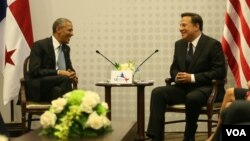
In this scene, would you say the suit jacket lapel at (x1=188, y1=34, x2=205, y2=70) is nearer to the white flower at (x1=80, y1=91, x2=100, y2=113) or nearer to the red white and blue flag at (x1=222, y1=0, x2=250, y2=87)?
the red white and blue flag at (x1=222, y1=0, x2=250, y2=87)

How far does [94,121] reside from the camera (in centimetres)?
366

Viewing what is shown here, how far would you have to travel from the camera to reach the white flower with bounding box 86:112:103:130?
12.0 feet

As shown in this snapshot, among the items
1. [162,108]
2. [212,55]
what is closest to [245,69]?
[212,55]

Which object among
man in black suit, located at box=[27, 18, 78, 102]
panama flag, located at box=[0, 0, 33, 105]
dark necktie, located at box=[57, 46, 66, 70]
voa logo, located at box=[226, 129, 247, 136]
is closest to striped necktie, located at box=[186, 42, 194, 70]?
man in black suit, located at box=[27, 18, 78, 102]

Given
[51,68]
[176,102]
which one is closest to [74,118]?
[176,102]

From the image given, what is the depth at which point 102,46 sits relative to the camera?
680 cm

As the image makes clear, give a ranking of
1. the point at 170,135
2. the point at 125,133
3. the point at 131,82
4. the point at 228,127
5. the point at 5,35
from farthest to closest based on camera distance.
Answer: the point at 170,135, the point at 5,35, the point at 131,82, the point at 125,133, the point at 228,127

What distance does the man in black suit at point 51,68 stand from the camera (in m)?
5.66

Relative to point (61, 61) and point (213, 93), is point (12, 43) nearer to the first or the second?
point (61, 61)

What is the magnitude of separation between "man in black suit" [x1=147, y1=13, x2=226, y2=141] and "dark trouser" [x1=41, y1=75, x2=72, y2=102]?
40.1 inches

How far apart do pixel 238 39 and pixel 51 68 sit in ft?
7.55

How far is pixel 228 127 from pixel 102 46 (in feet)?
12.7

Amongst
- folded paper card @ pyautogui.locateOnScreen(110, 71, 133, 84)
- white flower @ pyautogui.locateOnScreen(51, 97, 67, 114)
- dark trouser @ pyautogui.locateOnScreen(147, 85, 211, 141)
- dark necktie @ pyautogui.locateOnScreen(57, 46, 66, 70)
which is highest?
dark necktie @ pyautogui.locateOnScreen(57, 46, 66, 70)

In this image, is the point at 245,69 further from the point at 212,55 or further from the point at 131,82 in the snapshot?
the point at 131,82
